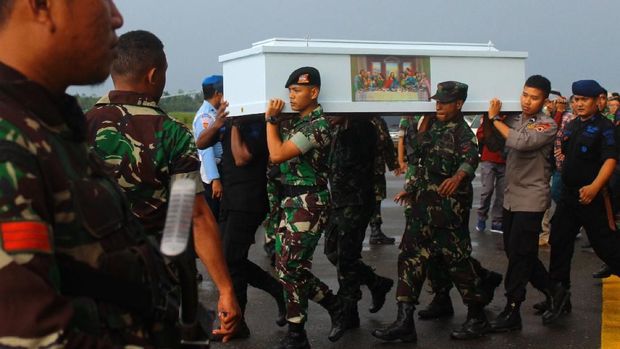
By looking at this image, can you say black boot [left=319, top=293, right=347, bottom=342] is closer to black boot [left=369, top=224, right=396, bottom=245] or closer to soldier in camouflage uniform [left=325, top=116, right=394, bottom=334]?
soldier in camouflage uniform [left=325, top=116, right=394, bottom=334]

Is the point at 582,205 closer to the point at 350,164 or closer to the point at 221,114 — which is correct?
the point at 350,164

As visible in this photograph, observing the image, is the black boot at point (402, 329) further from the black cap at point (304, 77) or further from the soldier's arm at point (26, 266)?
the soldier's arm at point (26, 266)

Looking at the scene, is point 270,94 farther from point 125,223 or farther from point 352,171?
point 125,223

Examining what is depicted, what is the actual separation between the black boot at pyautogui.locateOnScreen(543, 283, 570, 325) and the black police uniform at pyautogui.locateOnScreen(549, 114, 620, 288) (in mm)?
Answer: 235

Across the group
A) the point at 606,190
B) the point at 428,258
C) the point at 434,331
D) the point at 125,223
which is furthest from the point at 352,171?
the point at 125,223

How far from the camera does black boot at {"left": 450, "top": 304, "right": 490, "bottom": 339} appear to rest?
5.77m

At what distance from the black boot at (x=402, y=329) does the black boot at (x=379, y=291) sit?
2.01ft

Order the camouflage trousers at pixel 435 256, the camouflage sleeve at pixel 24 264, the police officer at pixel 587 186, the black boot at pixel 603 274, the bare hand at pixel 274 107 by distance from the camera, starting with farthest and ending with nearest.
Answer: the black boot at pixel 603 274
the police officer at pixel 587 186
the camouflage trousers at pixel 435 256
the bare hand at pixel 274 107
the camouflage sleeve at pixel 24 264

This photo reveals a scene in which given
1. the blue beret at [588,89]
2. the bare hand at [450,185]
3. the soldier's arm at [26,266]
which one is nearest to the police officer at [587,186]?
the blue beret at [588,89]

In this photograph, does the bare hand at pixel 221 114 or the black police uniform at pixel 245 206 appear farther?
the black police uniform at pixel 245 206

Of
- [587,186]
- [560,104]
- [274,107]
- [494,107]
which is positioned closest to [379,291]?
[494,107]

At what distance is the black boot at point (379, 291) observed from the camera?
6.37 meters

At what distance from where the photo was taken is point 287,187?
541 centimetres

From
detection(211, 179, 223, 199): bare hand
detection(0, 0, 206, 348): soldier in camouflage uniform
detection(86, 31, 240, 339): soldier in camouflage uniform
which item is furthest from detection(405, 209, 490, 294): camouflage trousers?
detection(0, 0, 206, 348): soldier in camouflage uniform
